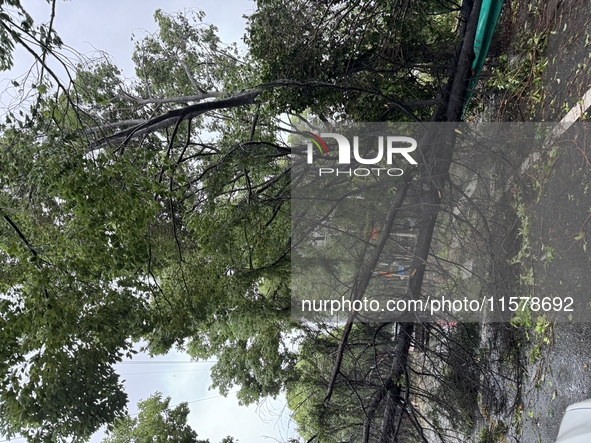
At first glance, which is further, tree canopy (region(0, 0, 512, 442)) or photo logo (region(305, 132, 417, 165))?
photo logo (region(305, 132, 417, 165))

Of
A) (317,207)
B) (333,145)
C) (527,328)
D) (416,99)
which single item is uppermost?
(416,99)

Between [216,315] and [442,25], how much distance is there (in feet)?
23.8

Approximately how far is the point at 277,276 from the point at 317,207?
2030 millimetres

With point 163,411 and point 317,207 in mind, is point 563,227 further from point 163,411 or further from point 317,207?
point 163,411

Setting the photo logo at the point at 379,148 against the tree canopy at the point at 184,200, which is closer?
the tree canopy at the point at 184,200

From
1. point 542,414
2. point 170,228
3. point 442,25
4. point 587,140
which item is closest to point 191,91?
point 170,228

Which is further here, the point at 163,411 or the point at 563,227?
the point at 163,411

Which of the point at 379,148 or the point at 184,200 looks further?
the point at 184,200

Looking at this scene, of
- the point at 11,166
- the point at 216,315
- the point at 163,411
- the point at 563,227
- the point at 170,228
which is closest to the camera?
the point at 11,166

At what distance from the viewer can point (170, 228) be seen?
870 cm

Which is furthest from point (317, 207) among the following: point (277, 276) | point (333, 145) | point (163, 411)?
point (163, 411)

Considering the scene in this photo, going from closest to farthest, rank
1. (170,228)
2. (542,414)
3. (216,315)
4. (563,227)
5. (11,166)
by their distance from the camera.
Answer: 1. (11,166)
2. (563,227)
3. (542,414)
4. (170,228)
5. (216,315)

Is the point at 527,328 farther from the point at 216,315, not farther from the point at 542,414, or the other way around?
the point at 216,315

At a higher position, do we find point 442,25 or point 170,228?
point 442,25
